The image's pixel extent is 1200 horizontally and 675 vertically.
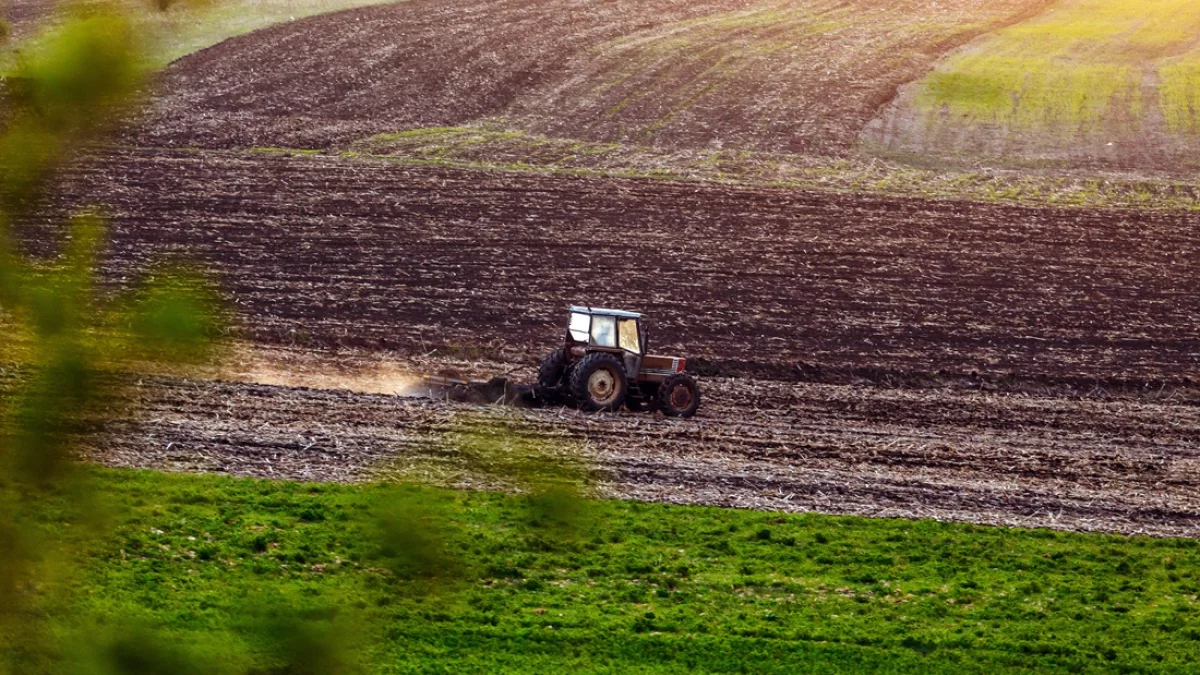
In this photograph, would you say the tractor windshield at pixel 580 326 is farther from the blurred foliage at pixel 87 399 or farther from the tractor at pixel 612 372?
the blurred foliage at pixel 87 399

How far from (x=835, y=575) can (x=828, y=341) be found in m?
10.2

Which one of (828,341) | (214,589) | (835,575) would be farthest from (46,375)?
(828,341)

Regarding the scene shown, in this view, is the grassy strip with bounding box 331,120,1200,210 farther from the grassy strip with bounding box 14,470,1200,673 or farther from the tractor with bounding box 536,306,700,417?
the grassy strip with bounding box 14,470,1200,673

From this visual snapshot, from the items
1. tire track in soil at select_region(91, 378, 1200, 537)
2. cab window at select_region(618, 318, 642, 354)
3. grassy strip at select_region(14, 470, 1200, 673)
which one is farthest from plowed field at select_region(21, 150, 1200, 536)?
cab window at select_region(618, 318, 642, 354)

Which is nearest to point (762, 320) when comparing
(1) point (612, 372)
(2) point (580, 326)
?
(2) point (580, 326)

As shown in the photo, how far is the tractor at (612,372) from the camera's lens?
17828 millimetres

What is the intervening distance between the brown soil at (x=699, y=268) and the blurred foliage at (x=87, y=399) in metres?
17.4

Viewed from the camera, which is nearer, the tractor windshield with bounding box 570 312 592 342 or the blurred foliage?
the blurred foliage

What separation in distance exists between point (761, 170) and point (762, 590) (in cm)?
2296

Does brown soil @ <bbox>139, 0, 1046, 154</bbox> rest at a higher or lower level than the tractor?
higher

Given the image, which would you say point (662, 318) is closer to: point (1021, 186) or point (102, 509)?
point (1021, 186)

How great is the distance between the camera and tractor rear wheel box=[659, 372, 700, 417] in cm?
1794

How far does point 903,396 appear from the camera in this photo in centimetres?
2020

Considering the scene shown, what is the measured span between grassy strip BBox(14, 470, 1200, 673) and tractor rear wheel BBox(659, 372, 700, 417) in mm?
3842
